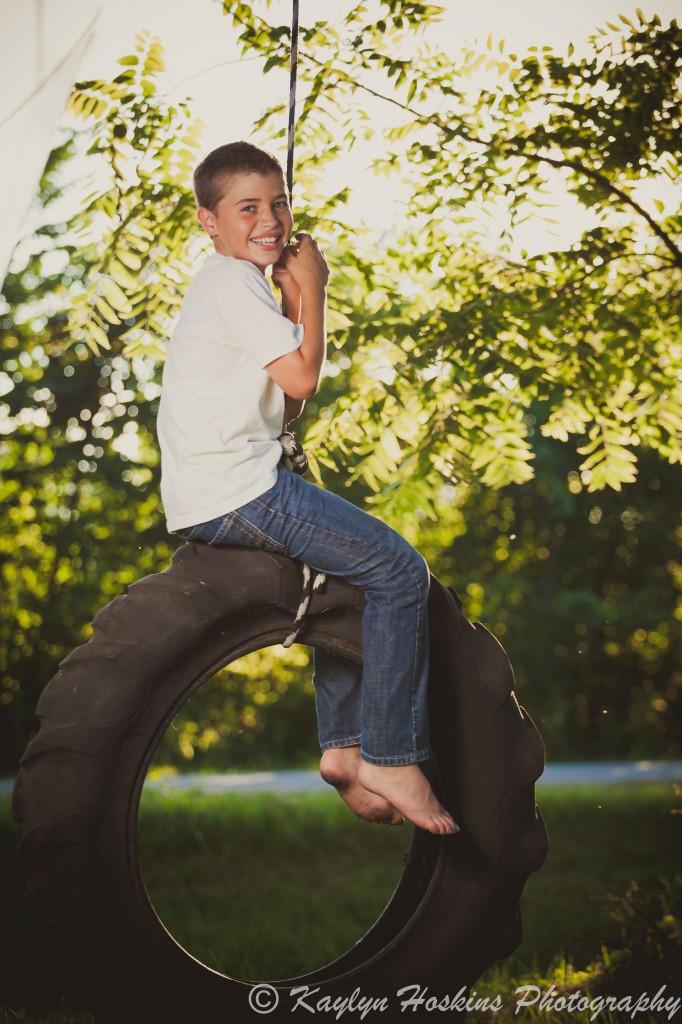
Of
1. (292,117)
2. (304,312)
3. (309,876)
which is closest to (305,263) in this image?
(304,312)

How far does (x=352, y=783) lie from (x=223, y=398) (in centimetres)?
106

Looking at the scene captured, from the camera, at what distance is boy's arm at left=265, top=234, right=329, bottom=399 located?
2.20m

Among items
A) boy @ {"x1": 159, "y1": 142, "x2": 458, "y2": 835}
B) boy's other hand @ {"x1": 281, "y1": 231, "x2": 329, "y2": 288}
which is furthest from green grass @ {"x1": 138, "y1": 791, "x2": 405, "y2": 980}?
boy's other hand @ {"x1": 281, "y1": 231, "x2": 329, "y2": 288}

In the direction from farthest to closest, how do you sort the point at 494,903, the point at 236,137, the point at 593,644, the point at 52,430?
the point at 593,644
the point at 52,430
the point at 236,137
the point at 494,903

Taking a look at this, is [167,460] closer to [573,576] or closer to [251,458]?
[251,458]

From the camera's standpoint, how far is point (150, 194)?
10.9ft

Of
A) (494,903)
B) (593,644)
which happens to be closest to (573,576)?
(593,644)

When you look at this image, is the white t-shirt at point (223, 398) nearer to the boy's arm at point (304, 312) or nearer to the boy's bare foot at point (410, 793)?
the boy's arm at point (304, 312)

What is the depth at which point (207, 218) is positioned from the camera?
94.2 inches

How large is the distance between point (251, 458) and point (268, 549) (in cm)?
22

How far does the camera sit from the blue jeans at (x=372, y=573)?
2.22 metres

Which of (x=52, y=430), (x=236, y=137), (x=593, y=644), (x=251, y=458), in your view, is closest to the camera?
(x=251, y=458)

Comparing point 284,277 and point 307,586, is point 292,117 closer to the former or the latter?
point 284,277

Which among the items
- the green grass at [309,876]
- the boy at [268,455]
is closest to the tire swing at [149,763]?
the boy at [268,455]
